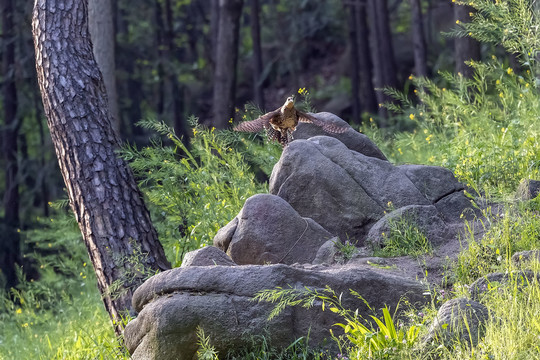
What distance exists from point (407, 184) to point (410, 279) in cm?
154

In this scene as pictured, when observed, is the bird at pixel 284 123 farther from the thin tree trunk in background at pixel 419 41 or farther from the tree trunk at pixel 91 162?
the thin tree trunk in background at pixel 419 41

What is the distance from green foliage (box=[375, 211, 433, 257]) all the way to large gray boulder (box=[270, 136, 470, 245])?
38 centimetres

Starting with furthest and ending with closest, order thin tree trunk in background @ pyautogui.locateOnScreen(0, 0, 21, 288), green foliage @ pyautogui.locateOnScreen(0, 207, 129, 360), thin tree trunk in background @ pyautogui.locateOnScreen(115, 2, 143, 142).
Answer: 1. thin tree trunk in background @ pyautogui.locateOnScreen(115, 2, 143, 142)
2. thin tree trunk in background @ pyautogui.locateOnScreen(0, 0, 21, 288)
3. green foliage @ pyautogui.locateOnScreen(0, 207, 129, 360)

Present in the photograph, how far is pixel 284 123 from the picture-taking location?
6.45 m

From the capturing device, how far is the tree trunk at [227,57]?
1387cm

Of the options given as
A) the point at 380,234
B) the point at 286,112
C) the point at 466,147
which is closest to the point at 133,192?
the point at 286,112

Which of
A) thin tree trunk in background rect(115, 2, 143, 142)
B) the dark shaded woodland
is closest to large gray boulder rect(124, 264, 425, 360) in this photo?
the dark shaded woodland

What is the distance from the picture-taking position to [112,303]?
5789mm

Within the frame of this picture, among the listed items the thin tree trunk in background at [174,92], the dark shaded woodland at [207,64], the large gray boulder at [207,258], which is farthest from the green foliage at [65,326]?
the thin tree trunk in background at [174,92]

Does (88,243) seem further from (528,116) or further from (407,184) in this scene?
(528,116)

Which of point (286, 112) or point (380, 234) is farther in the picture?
point (286, 112)

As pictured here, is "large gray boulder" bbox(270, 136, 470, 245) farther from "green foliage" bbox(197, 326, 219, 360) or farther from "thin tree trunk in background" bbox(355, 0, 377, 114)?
"thin tree trunk in background" bbox(355, 0, 377, 114)

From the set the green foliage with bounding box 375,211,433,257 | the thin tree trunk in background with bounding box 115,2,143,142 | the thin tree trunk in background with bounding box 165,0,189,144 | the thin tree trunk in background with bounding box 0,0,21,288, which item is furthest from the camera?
the thin tree trunk in background with bounding box 165,0,189,144

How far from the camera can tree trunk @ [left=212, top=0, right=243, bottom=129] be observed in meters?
13.9
